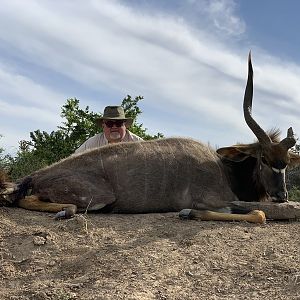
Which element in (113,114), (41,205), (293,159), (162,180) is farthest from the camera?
(113,114)

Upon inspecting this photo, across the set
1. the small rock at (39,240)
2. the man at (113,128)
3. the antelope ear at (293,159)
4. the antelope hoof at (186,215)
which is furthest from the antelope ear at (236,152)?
the small rock at (39,240)

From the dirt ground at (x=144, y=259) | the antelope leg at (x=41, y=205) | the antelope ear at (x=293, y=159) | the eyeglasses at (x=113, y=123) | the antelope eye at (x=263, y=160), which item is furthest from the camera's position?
the eyeglasses at (x=113, y=123)

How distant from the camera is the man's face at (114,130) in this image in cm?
874

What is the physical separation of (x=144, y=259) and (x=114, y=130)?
4710 millimetres

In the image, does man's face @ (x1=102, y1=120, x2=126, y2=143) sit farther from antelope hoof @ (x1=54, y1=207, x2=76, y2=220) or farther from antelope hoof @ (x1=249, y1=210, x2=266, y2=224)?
antelope hoof @ (x1=249, y1=210, x2=266, y2=224)

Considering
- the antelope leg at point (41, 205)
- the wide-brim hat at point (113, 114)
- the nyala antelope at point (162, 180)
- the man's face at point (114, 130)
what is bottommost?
the antelope leg at point (41, 205)

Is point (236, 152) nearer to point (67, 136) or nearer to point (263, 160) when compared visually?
point (263, 160)

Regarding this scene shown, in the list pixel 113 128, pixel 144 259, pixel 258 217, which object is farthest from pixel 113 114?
pixel 144 259

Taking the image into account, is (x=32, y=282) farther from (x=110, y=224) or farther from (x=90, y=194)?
(x=90, y=194)

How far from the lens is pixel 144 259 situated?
14.1 feet

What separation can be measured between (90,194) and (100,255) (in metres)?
1.78

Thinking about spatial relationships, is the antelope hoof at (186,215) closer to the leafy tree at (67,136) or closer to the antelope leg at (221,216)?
the antelope leg at (221,216)

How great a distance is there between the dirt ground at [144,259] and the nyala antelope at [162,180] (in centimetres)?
52

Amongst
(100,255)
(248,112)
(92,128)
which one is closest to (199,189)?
(248,112)
